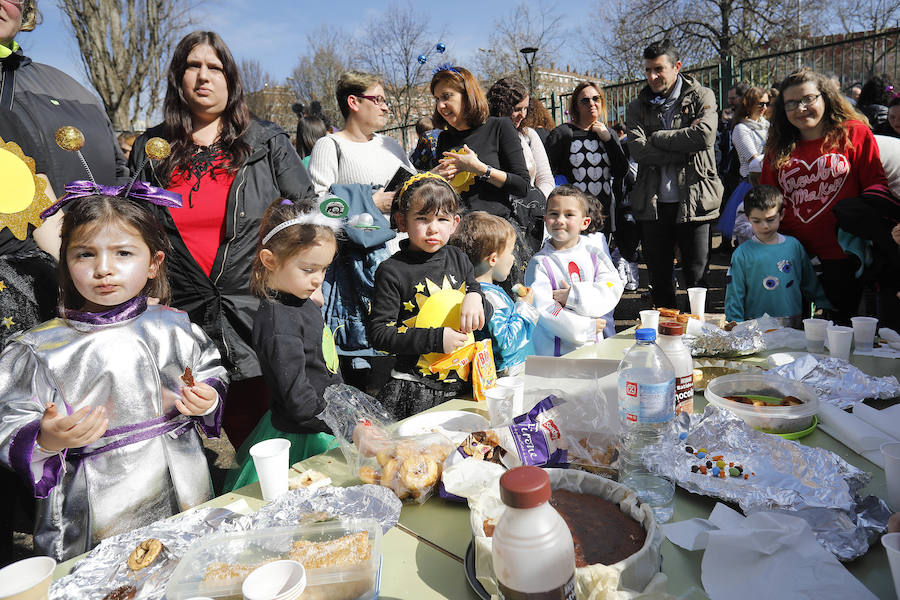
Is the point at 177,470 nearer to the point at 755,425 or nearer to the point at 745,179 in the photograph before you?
the point at 755,425

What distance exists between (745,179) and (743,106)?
0.75 metres

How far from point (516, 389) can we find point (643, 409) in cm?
44

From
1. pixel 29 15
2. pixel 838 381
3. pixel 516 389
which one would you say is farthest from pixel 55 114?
pixel 838 381

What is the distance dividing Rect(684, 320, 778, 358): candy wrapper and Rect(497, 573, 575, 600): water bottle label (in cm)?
181

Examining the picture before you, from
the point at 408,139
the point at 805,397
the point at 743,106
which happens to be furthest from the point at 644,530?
the point at 408,139

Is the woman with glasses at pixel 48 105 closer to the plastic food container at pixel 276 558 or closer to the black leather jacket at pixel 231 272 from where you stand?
the black leather jacket at pixel 231 272

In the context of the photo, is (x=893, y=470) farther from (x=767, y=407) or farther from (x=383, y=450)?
(x=383, y=450)

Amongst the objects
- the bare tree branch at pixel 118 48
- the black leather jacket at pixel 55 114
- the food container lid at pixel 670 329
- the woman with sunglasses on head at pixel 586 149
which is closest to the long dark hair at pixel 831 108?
the woman with sunglasses on head at pixel 586 149

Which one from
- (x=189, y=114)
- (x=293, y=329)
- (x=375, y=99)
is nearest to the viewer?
(x=293, y=329)

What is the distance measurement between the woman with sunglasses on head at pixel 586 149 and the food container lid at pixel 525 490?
458cm

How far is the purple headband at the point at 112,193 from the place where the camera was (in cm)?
168

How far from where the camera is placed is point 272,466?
1.37 meters

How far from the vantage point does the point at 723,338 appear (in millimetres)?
2316

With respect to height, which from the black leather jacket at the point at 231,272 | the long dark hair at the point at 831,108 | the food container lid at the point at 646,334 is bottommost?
the food container lid at the point at 646,334
